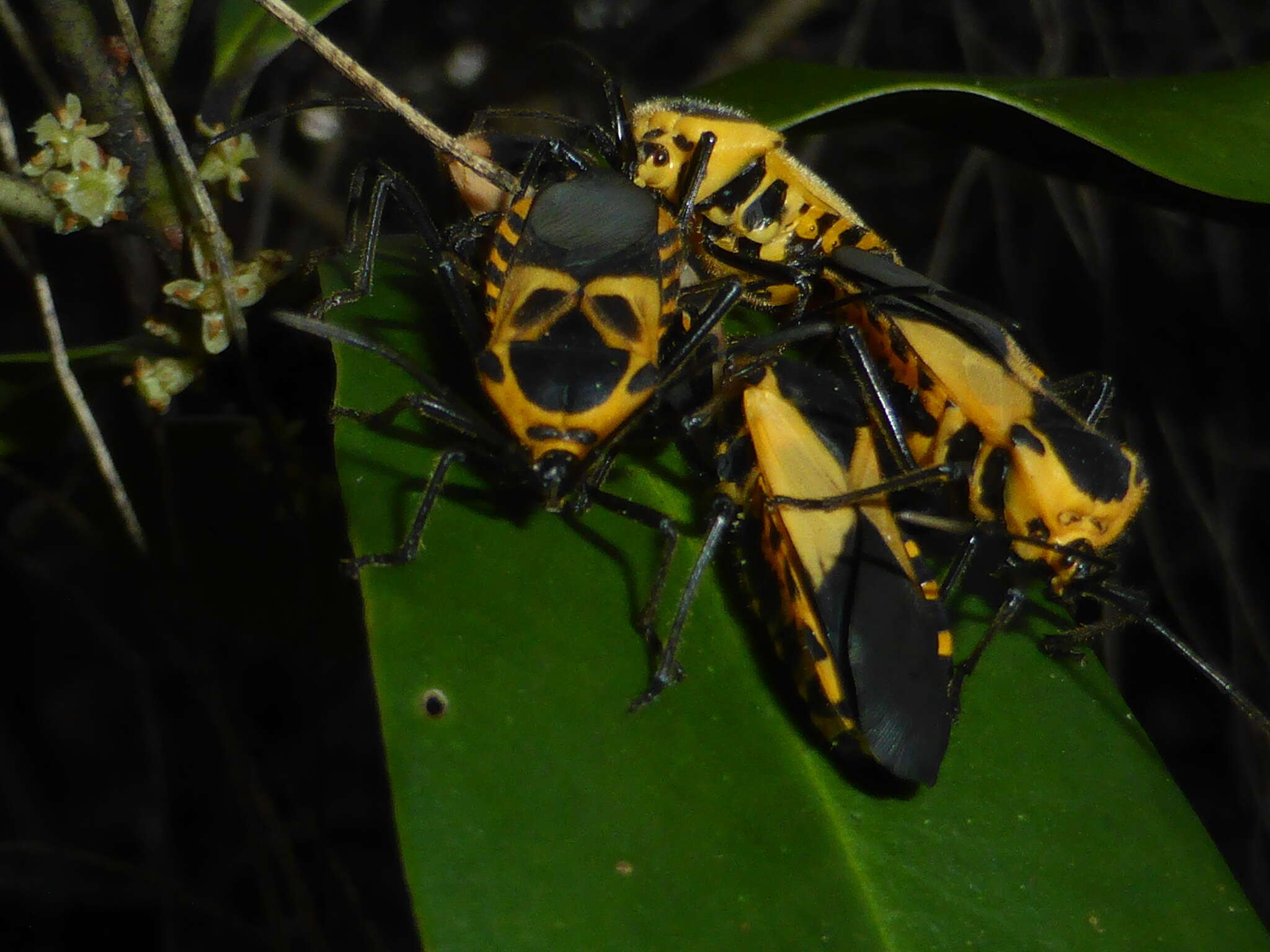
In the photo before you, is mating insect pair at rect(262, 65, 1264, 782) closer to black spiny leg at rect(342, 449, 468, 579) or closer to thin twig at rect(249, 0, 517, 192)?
black spiny leg at rect(342, 449, 468, 579)

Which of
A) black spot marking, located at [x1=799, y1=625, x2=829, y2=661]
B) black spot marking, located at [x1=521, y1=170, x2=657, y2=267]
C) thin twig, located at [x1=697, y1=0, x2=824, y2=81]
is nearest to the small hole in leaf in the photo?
black spot marking, located at [x1=799, y1=625, x2=829, y2=661]

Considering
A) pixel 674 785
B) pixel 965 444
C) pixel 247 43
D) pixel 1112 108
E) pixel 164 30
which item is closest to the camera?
pixel 674 785

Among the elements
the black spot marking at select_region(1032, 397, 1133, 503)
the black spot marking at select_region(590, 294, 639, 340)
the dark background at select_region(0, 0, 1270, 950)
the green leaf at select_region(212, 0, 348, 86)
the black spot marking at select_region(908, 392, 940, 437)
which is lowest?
the dark background at select_region(0, 0, 1270, 950)

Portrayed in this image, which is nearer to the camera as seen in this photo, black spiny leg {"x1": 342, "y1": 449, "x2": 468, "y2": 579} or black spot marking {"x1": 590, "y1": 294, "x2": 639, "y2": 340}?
black spiny leg {"x1": 342, "y1": 449, "x2": 468, "y2": 579}

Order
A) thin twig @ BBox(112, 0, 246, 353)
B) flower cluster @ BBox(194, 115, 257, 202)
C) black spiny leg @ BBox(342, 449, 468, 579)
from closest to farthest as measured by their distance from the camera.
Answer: black spiny leg @ BBox(342, 449, 468, 579) < thin twig @ BBox(112, 0, 246, 353) < flower cluster @ BBox(194, 115, 257, 202)

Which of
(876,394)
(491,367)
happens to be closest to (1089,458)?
(876,394)

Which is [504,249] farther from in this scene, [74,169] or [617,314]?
[74,169]

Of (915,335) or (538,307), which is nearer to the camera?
(538,307)
